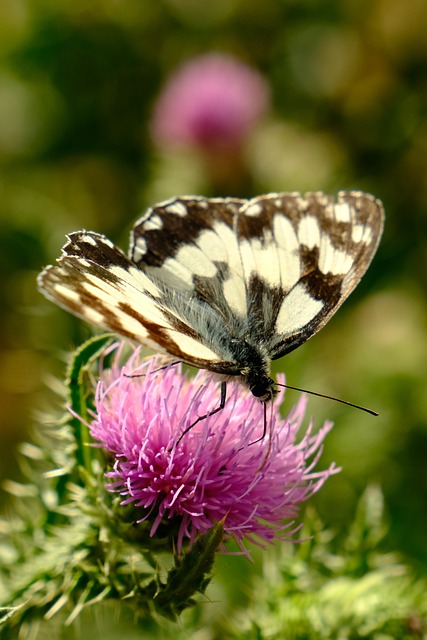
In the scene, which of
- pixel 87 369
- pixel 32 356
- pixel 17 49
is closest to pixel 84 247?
pixel 87 369

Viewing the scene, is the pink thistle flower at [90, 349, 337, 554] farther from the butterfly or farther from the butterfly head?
the butterfly

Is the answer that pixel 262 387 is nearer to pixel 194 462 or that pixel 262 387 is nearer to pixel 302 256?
pixel 194 462

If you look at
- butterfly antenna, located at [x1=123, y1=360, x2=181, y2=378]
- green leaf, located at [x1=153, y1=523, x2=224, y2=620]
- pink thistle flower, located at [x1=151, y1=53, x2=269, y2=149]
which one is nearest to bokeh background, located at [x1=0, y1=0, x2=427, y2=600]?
pink thistle flower, located at [x1=151, y1=53, x2=269, y2=149]

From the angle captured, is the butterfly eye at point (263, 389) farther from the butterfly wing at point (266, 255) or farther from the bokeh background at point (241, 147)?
the bokeh background at point (241, 147)

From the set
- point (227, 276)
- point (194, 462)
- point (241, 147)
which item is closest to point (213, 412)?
point (194, 462)

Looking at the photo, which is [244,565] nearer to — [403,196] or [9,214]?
[9,214]

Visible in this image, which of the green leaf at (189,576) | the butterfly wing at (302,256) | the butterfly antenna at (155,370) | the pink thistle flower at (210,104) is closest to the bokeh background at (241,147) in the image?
the pink thistle flower at (210,104)
